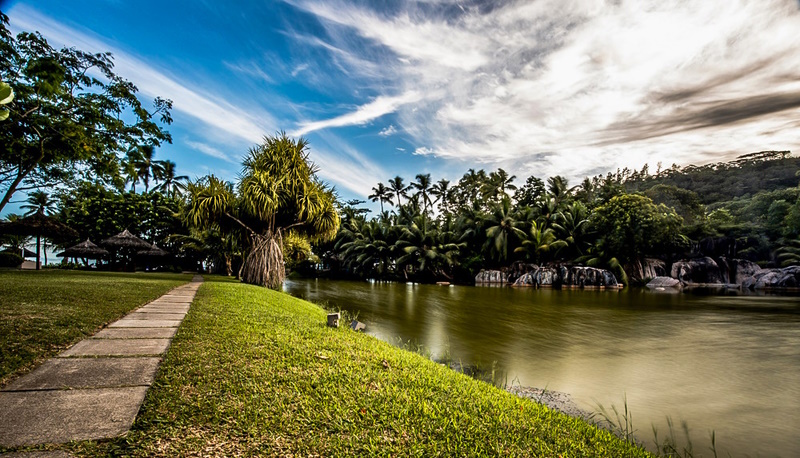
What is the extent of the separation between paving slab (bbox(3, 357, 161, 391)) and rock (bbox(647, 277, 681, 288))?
31417 millimetres

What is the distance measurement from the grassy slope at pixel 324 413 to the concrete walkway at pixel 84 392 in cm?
12

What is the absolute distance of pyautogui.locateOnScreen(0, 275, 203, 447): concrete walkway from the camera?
6.28 ft

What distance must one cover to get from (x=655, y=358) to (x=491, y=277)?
25925mm

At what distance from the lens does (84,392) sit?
240 centimetres

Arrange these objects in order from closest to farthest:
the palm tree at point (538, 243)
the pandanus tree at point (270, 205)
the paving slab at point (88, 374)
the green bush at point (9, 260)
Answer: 1. the paving slab at point (88, 374)
2. the pandanus tree at point (270, 205)
3. the green bush at point (9, 260)
4. the palm tree at point (538, 243)

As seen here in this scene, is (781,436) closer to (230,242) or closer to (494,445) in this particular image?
(494,445)

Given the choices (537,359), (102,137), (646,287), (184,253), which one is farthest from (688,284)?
(184,253)

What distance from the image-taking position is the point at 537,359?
21.1ft

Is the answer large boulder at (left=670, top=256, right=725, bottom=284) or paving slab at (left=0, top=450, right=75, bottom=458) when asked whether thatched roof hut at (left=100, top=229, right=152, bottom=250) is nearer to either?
paving slab at (left=0, top=450, right=75, bottom=458)

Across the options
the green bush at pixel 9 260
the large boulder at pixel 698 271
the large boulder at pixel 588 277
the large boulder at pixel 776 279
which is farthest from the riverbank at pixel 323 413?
the large boulder at pixel 698 271

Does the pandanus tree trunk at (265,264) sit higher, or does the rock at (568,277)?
the pandanus tree trunk at (265,264)

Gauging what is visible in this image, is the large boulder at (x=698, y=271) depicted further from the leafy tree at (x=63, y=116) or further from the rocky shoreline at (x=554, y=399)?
the leafy tree at (x=63, y=116)

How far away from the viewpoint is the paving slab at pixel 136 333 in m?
3.88

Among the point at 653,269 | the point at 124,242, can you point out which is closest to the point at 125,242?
the point at 124,242
